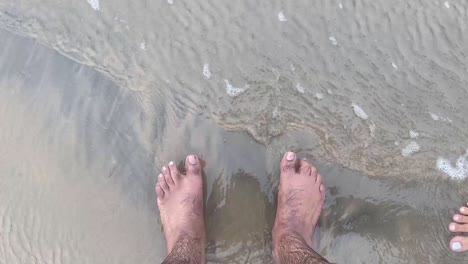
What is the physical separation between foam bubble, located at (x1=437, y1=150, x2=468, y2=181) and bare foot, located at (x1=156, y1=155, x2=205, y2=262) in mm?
1427

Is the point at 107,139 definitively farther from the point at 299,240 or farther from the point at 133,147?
the point at 299,240

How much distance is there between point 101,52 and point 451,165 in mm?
2182

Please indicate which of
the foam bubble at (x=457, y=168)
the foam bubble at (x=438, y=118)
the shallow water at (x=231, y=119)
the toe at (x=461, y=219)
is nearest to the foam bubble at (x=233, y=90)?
the shallow water at (x=231, y=119)

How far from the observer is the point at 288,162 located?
9.82ft

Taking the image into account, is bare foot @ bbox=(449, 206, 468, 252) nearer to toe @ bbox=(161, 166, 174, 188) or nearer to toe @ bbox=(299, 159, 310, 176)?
toe @ bbox=(299, 159, 310, 176)

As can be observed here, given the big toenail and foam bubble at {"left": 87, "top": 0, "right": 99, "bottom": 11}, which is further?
foam bubble at {"left": 87, "top": 0, "right": 99, "bottom": 11}

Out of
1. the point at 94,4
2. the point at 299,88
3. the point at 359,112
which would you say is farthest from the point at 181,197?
the point at 94,4

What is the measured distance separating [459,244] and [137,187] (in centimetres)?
190

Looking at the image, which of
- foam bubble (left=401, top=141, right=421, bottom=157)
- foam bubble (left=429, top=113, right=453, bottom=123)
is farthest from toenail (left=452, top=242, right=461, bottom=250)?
foam bubble (left=429, top=113, right=453, bottom=123)

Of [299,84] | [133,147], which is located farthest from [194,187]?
[299,84]

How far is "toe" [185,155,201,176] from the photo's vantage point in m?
2.99

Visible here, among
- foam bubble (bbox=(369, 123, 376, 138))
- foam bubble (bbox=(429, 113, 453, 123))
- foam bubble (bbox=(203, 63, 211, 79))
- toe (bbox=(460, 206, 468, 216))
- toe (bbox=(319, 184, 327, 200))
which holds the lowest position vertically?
toe (bbox=(319, 184, 327, 200))

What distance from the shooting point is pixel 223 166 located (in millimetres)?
3043

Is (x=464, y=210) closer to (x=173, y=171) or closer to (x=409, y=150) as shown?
(x=409, y=150)
